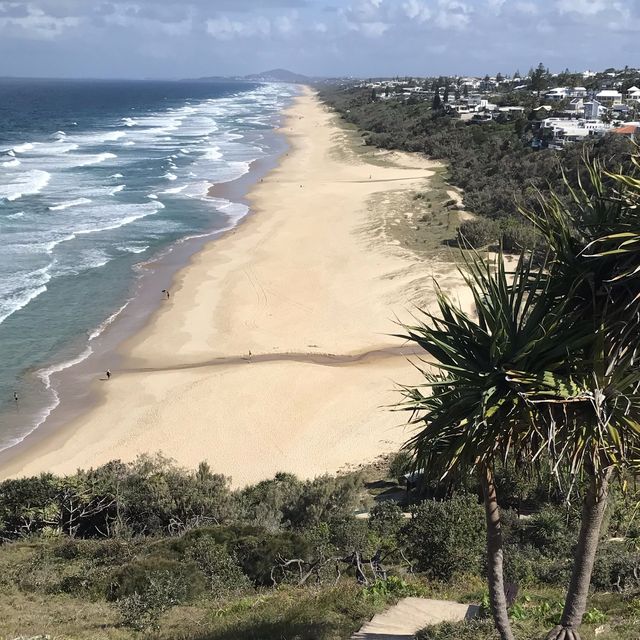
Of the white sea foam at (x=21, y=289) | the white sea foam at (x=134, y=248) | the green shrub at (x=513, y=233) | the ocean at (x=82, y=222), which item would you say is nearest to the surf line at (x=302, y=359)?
the ocean at (x=82, y=222)

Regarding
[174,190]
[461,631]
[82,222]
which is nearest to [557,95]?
[174,190]

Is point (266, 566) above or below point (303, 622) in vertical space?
below

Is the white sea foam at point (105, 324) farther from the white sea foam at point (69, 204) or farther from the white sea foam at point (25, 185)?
the white sea foam at point (25, 185)

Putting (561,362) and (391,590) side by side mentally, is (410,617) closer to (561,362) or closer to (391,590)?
(391,590)

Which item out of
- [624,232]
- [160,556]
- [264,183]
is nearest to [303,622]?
[160,556]

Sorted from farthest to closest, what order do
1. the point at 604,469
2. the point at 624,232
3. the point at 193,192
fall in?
the point at 193,192 < the point at 604,469 < the point at 624,232

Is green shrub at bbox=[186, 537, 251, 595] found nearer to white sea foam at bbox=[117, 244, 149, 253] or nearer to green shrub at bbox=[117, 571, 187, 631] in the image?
green shrub at bbox=[117, 571, 187, 631]

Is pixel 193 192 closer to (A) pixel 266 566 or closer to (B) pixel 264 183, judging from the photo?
(B) pixel 264 183
